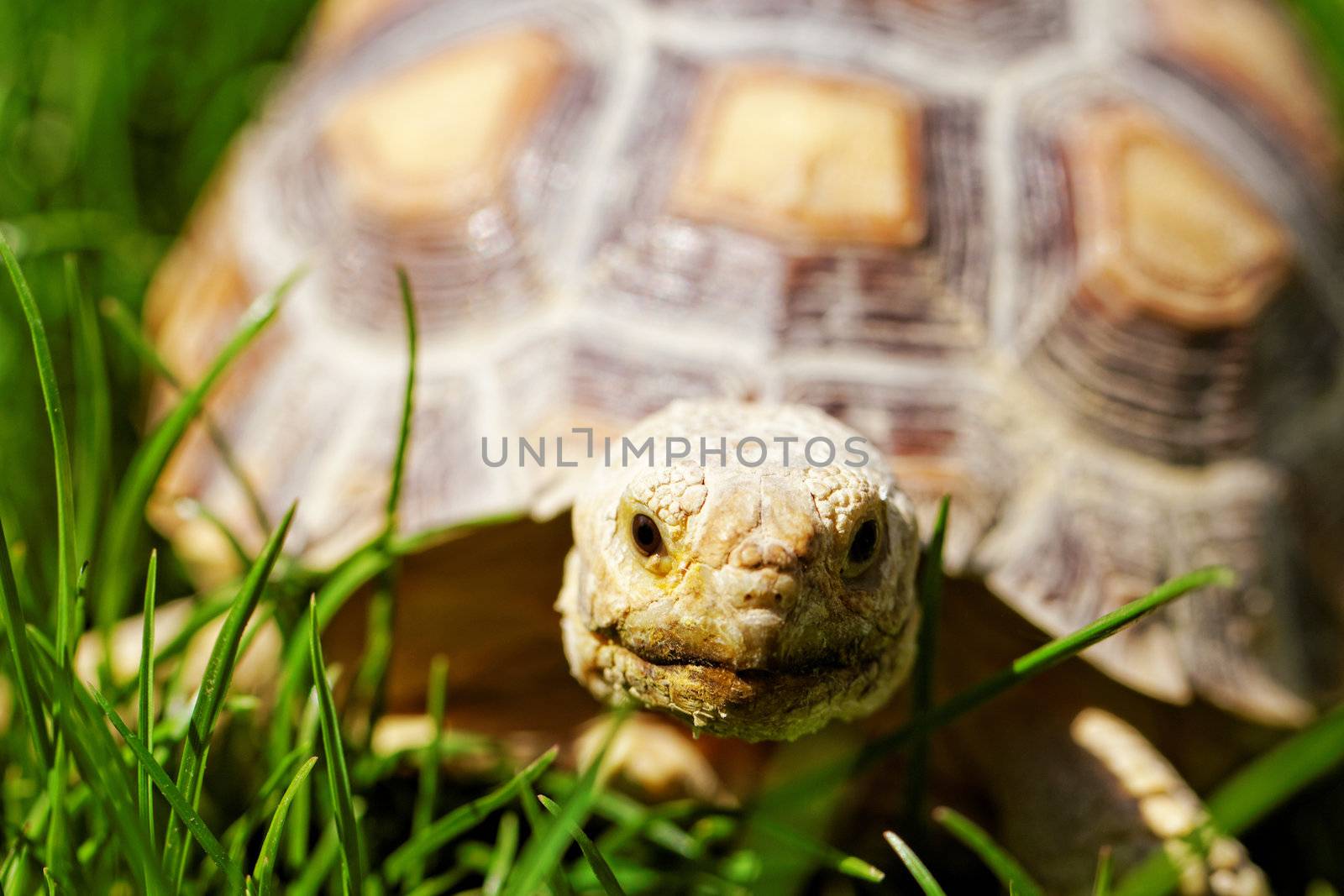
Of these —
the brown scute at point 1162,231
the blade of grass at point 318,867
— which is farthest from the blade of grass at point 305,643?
the brown scute at point 1162,231

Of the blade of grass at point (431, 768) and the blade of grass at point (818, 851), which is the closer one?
the blade of grass at point (818, 851)

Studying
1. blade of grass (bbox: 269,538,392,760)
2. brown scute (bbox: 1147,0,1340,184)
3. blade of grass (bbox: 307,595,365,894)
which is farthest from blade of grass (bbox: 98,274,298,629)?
brown scute (bbox: 1147,0,1340,184)

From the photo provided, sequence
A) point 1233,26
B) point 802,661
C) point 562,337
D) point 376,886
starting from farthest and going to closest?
point 1233,26
point 562,337
point 376,886
point 802,661

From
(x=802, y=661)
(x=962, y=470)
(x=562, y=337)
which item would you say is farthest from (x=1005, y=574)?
(x=562, y=337)

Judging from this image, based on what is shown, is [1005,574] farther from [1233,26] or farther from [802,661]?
[1233,26]

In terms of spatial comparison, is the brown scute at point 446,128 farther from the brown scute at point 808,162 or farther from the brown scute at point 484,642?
the brown scute at point 484,642

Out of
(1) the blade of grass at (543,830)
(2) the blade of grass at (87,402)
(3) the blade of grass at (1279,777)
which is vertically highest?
(2) the blade of grass at (87,402)
